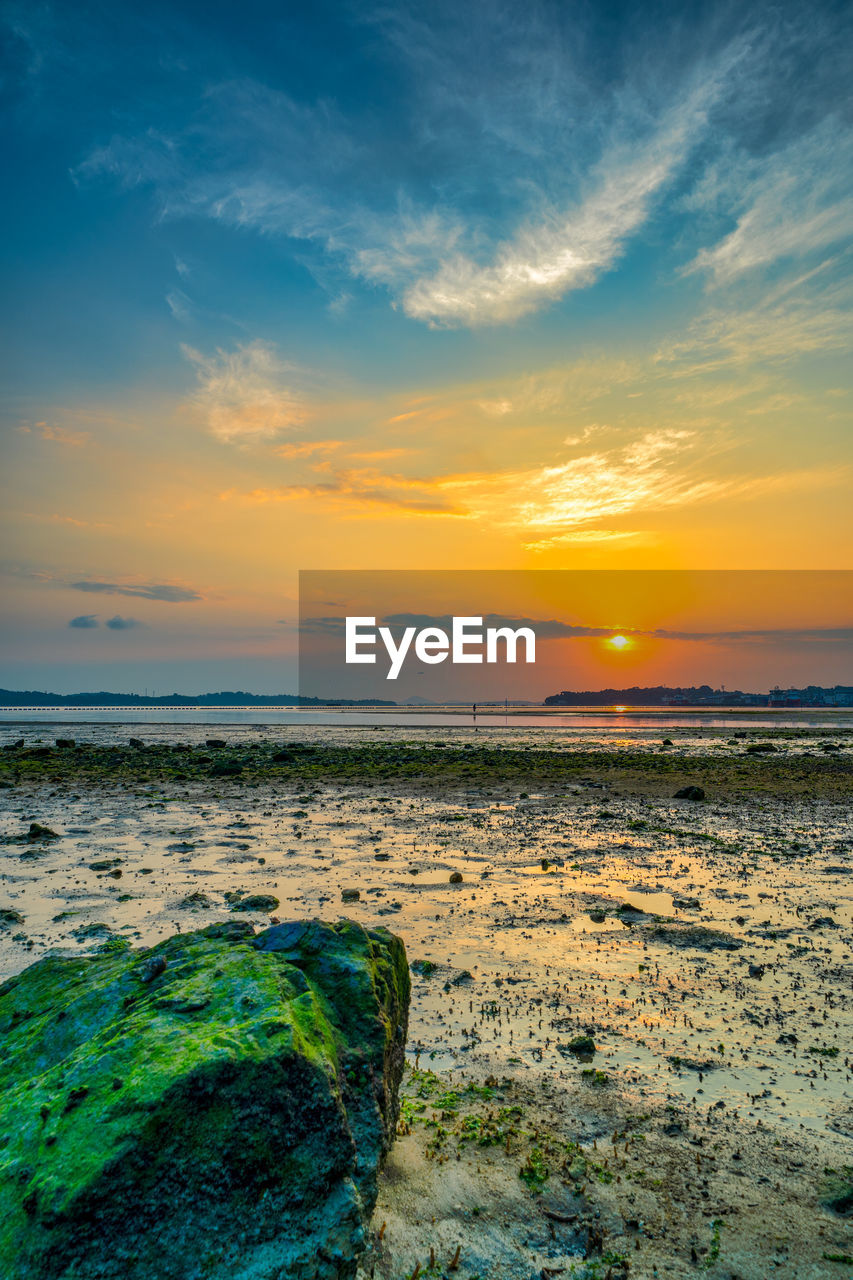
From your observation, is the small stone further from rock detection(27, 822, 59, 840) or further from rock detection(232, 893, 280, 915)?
rock detection(27, 822, 59, 840)

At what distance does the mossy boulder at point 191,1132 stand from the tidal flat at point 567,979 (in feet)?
3.98

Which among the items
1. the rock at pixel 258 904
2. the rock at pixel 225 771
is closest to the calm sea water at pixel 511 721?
the rock at pixel 225 771

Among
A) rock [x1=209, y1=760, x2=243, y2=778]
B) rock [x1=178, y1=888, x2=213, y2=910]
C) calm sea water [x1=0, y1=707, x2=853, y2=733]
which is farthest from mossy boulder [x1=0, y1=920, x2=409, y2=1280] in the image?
calm sea water [x1=0, y1=707, x2=853, y2=733]

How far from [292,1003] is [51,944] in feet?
23.2

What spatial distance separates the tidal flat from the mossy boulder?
1.21 meters

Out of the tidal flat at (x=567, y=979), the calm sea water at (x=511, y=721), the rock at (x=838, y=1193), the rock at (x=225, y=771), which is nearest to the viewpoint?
the tidal flat at (x=567, y=979)

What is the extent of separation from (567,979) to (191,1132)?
6.49 m

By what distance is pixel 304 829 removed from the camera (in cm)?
1861

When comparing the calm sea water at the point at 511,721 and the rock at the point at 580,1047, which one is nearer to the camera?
the rock at the point at 580,1047

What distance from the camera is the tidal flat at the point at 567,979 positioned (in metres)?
5.02

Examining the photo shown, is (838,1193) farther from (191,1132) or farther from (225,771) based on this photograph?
(225,771)

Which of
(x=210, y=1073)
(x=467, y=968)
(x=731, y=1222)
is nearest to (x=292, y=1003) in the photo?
(x=210, y=1073)

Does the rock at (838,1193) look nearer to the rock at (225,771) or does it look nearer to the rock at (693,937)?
the rock at (693,937)

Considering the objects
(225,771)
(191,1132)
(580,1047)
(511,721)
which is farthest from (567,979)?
(511,721)
